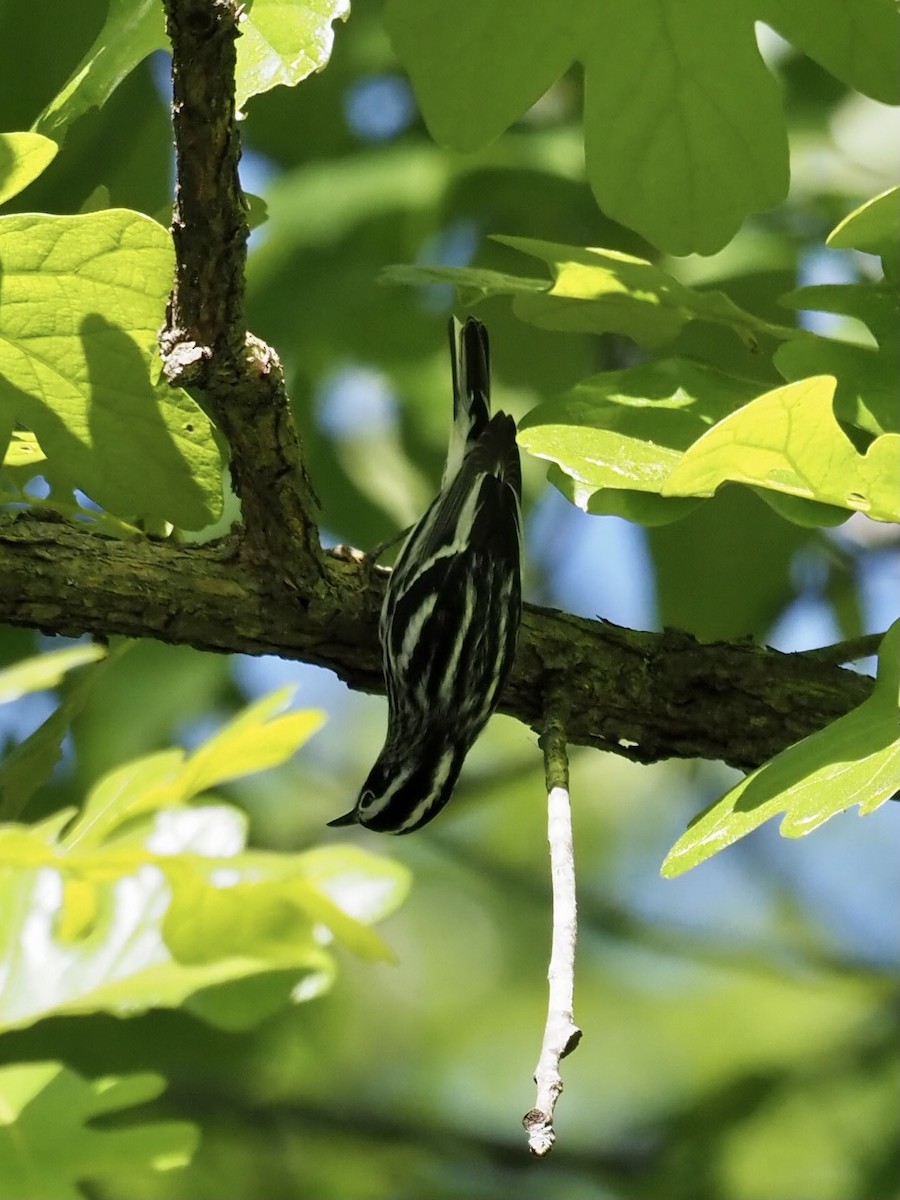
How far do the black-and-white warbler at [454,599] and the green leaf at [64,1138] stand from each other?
1.18m

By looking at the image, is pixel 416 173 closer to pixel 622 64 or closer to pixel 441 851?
pixel 622 64

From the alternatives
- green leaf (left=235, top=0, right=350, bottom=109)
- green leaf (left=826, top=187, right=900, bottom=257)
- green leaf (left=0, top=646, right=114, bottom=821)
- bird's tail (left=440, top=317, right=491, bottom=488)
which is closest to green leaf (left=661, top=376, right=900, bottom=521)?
green leaf (left=826, top=187, right=900, bottom=257)

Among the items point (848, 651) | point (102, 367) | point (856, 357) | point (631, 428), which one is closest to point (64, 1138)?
point (102, 367)

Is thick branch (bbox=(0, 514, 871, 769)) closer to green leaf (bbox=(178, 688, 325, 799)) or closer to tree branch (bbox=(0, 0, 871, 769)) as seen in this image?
tree branch (bbox=(0, 0, 871, 769))

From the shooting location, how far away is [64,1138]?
1334 mm

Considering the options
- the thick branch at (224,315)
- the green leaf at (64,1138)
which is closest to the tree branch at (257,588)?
the thick branch at (224,315)

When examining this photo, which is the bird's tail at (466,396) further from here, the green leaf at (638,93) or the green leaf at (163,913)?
the green leaf at (163,913)

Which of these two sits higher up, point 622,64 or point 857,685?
point 622,64

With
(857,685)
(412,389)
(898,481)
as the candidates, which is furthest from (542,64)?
(412,389)

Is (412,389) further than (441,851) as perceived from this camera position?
No

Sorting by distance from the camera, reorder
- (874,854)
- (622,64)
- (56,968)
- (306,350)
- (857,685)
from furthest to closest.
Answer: (874,854) → (306,350) → (857,685) → (622,64) → (56,968)

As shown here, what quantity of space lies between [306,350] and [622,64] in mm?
1247

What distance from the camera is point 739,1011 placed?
5.22 metres

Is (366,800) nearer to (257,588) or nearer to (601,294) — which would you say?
(257,588)
